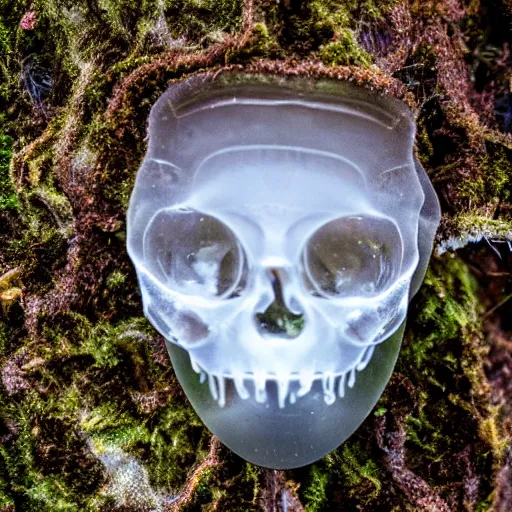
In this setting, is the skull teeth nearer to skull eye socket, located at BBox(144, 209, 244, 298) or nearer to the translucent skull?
the translucent skull

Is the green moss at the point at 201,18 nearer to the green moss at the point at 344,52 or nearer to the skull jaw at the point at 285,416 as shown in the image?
the green moss at the point at 344,52

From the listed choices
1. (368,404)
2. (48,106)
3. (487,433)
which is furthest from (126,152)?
(487,433)

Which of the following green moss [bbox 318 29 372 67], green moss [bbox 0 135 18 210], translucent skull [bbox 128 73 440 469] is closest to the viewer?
translucent skull [bbox 128 73 440 469]

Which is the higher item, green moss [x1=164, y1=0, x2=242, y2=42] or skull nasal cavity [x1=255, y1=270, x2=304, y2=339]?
green moss [x1=164, y1=0, x2=242, y2=42]

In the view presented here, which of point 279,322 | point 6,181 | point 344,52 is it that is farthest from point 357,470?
point 6,181

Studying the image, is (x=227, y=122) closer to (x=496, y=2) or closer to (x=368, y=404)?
(x=368, y=404)

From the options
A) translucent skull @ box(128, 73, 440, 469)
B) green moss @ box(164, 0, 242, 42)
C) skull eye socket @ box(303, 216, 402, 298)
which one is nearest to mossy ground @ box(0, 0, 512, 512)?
green moss @ box(164, 0, 242, 42)

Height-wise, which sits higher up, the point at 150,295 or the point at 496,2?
the point at 496,2
